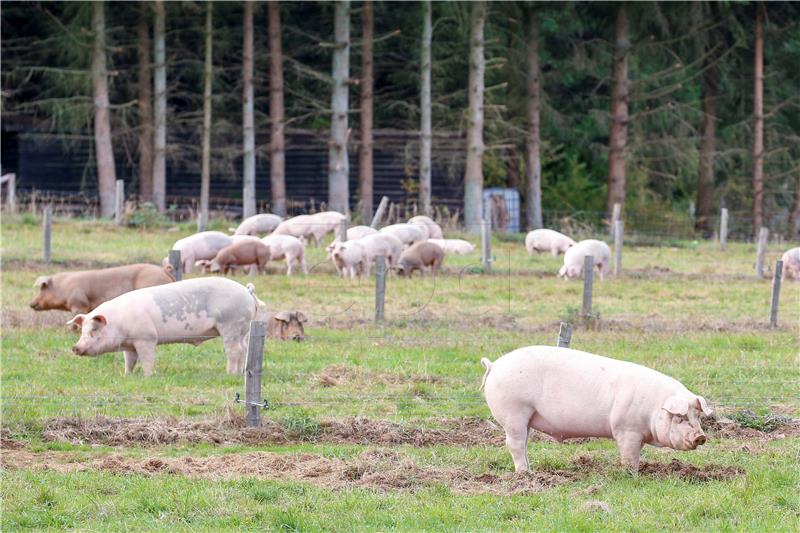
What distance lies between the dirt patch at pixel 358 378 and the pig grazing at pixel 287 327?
8.49 ft

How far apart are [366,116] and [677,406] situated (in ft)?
102

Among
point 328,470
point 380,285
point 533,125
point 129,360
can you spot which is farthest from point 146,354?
point 533,125

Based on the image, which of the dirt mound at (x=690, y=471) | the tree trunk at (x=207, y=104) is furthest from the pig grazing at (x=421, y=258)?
the dirt mound at (x=690, y=471)

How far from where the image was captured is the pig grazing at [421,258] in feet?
80.1

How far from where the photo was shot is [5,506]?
335 inches

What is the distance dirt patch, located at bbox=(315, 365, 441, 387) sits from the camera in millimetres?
13406

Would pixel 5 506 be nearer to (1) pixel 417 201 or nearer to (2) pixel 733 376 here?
(2) pixel 733 376

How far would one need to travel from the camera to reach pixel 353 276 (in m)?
23.7

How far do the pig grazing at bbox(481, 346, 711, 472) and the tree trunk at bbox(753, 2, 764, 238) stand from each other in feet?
104

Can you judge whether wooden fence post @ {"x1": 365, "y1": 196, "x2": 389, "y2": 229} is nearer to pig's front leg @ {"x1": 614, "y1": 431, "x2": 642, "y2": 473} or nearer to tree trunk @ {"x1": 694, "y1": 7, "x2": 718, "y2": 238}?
tree trunk @ {"x1": 694, "y1": 7, "x2": 718, "y2": 238}

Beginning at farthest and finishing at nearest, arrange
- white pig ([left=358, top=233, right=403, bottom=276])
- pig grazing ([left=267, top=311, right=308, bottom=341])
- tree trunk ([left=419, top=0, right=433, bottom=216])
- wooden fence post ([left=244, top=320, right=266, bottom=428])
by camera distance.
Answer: tree trunk ([left=419, top=0, right=433, bottom=216]) < white pig ([left=358, top=233, right=403, bottom=276]) < pig grazing ([left=267, top=311, right=308, bottom=341]) < wooden fence post ([left=244, top=320, right=266, bottom=428])

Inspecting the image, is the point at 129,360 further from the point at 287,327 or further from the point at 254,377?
the point at 254,377

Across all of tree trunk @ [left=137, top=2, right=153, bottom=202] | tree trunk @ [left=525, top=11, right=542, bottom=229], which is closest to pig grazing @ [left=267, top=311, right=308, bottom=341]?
tree trunk @ [left=137, top=2, right=153, bottom=202]

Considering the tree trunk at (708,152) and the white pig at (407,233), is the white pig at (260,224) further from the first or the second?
the tree trunk at (708,152)
